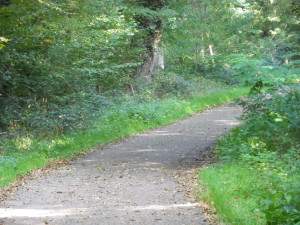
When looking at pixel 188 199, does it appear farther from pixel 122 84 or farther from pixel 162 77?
pixel 162 77

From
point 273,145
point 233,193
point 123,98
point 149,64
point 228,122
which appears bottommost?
point 228,122

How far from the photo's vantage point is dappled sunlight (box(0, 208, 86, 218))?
25.5ft

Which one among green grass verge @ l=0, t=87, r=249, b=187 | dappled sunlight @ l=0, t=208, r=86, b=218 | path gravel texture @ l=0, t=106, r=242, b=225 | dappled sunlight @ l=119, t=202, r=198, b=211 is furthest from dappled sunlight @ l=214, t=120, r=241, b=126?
dappled sunlight @ l=0, t=208, r=86, b=218

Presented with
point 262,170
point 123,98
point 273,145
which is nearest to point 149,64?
point 123,98

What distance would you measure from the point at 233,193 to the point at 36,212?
11.2 feet

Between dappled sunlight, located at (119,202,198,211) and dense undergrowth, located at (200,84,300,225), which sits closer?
dense undergrowth, located at (200,84,300,225)

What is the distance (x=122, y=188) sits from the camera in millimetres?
9805

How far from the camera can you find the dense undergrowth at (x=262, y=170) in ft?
19.6

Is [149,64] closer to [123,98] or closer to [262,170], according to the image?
[123,98]

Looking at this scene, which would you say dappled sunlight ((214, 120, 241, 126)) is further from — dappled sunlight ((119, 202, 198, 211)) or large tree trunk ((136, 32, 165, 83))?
dappled sunlight ((119, 202, 198, 211))

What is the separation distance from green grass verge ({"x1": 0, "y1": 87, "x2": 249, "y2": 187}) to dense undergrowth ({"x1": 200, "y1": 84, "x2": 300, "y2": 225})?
449cm

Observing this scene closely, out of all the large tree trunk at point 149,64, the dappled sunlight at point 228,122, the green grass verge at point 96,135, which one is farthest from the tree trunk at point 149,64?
the dappled sunlight at point 228,122

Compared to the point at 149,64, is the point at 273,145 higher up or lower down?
lower down

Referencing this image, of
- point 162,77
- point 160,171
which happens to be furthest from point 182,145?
point 162,77
